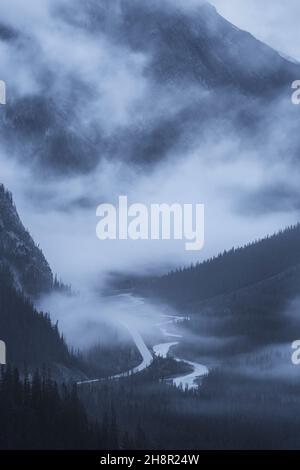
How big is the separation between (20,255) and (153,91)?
36.5 metres

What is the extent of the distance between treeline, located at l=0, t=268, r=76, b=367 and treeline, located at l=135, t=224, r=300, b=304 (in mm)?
19326

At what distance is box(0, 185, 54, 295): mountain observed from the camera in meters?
81.1

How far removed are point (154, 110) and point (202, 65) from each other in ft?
46.4

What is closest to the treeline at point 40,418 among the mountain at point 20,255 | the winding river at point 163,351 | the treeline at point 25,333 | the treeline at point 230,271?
the treeline at point 25,333

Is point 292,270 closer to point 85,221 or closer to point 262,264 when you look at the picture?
point 262,264

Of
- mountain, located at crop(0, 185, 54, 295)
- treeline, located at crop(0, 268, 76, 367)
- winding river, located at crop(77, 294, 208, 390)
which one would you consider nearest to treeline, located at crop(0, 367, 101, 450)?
treeline, located at crop(0, 268, 76, 367)

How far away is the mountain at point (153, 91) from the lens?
95.6m

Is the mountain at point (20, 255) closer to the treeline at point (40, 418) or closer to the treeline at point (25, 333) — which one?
the treeline at point (25, 333)

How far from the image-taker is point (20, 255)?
84125mm

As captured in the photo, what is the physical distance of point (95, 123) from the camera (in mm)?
102062

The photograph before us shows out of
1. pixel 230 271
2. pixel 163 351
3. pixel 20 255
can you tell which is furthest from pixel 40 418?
pixel 230 271

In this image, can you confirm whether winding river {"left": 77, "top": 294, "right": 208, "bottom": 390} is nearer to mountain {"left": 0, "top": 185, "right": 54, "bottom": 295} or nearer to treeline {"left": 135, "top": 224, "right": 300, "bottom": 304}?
treeline {"left": 135, "top": 224, "right": 300, "bottom": 304}

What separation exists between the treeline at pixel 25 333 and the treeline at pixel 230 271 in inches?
761
